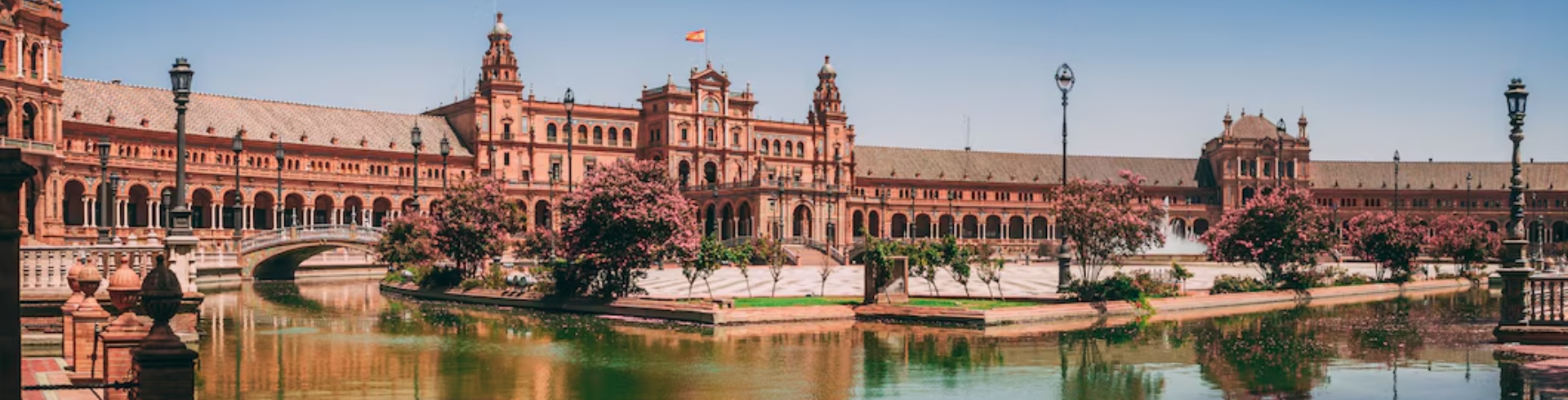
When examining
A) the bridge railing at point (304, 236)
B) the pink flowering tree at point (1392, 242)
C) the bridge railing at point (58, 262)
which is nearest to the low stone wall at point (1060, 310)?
the pink flowering tree at point (1392, 242)

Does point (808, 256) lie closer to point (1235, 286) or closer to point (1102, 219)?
point (1235, 286)

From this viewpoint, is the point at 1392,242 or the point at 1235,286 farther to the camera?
the point at 1392,242

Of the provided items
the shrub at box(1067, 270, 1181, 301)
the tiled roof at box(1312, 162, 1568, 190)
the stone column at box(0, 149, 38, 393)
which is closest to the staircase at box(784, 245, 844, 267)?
the shrub at box(1067, 270, 1181, 301)

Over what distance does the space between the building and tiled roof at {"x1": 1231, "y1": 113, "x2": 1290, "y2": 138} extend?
18 centimetres

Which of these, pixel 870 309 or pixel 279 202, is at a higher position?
pixel 279 202

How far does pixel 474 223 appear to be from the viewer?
47.6m

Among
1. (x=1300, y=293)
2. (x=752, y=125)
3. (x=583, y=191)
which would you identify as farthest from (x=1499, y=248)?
(x=583, y=191)

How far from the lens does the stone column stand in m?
9.38

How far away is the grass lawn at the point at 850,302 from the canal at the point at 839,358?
103 inches

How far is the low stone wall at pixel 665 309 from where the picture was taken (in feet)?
112

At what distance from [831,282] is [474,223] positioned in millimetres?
15796

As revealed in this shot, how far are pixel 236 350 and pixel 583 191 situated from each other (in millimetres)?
13003

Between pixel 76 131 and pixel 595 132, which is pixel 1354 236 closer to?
pixel 595 132

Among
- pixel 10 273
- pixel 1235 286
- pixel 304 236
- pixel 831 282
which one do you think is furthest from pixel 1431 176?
pixel 10 273
